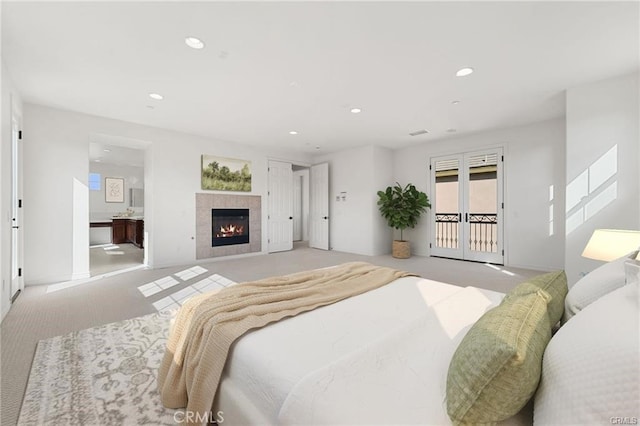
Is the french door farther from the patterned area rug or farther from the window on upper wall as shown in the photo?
the window on upper wall

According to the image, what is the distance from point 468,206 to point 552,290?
498 centimetres

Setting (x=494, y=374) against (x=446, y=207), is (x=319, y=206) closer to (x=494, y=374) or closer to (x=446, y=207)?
(x=446, y=207)

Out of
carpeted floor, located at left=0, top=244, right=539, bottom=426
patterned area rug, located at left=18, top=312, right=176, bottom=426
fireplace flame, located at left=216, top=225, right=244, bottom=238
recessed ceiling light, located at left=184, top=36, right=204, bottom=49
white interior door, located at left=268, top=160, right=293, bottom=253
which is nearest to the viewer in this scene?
patterned area rug, located at left=18, top=312, right=176, bottom=426

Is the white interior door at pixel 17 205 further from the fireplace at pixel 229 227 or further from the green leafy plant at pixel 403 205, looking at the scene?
the green leafy plant at pixel 403 205

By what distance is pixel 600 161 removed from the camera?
3340 millimetres

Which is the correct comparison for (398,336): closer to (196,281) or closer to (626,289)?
(626,289)

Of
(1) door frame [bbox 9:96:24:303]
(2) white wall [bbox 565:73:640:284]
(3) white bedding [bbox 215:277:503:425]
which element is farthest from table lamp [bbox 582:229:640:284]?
(1) door frame [bbox 9:96:24:303]

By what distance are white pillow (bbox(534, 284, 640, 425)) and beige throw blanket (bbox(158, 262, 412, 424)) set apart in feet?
3.65

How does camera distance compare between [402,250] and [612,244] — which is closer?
[612,244]

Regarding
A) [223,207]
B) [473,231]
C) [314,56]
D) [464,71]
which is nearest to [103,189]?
[223,207]

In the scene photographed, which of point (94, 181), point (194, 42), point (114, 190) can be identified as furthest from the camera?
point (114, 190)

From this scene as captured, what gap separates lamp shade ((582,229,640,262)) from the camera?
72.1 inches

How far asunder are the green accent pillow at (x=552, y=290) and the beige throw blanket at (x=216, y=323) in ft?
3.14

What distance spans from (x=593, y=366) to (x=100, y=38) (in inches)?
148
